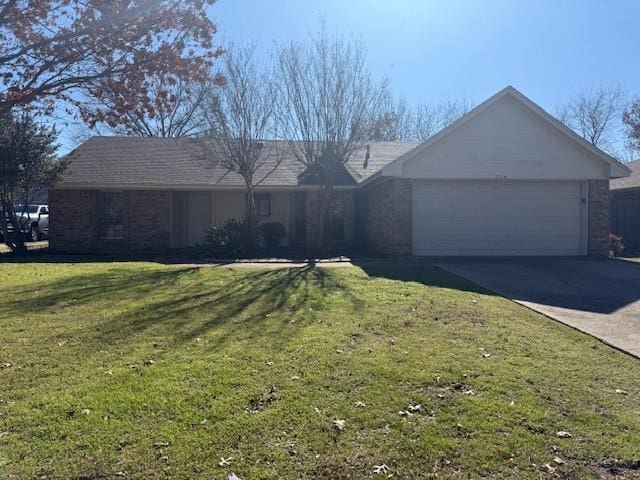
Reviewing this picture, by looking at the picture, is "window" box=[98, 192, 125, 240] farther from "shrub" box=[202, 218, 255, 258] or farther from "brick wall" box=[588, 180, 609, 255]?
"brick wall" box=[588, 180, 609, 255]

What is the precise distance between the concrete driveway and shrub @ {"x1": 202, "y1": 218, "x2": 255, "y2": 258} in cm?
634

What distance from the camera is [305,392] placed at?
4.59 meters

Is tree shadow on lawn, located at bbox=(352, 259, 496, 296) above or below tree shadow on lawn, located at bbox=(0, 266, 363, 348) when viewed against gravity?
above

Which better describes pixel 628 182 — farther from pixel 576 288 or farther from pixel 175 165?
pixel 175 165

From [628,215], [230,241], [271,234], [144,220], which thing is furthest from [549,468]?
[628,215]

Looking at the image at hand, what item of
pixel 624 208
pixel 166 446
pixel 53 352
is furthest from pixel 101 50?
pixel 624 208

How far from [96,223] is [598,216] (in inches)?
673

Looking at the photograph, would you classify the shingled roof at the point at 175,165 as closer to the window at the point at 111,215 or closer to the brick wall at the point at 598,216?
the window at the point at 111,215

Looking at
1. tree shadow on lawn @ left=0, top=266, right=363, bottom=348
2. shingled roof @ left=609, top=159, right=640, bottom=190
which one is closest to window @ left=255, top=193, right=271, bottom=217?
tree shadow on lawn @ left=0, top=266, right=363, bottom=348

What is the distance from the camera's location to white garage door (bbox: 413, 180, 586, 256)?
16.5m

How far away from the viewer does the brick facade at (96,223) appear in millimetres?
19547

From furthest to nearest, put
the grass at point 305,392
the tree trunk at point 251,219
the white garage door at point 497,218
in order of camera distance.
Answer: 1. the tree trunk at point 251,219
2. the white garage door at point 497,218
3. the grass at point 305,392

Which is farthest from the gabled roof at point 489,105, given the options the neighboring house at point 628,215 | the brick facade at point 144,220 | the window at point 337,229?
the neighboring house at point 628,215

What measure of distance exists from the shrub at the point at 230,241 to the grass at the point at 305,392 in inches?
344
